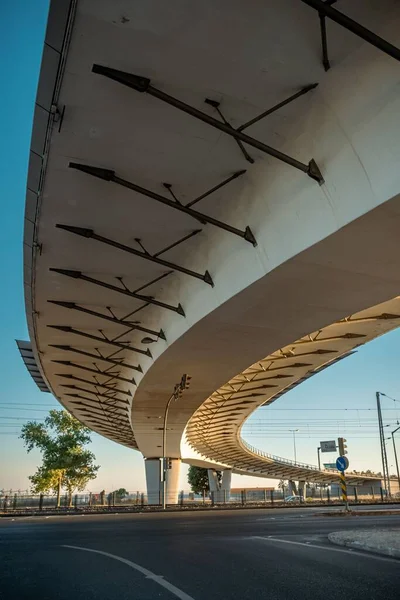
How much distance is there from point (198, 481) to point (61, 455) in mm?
55214

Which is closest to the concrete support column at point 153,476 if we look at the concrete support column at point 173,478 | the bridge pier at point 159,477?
the bridge pier at point 159,477

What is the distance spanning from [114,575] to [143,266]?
9.01m

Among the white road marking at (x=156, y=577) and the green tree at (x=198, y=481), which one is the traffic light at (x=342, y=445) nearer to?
the white road marking at (x=156, y=577)

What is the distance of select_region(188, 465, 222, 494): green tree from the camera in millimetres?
111812

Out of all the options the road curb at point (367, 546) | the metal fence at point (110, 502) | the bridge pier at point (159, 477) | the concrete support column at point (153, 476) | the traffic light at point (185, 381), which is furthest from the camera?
the concrete support column at point (153, 476)

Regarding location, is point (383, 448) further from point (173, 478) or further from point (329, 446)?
point (329, 446)

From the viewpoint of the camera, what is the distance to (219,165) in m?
10.6

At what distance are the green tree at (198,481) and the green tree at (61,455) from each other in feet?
163

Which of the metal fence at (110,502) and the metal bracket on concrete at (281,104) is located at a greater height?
the metal bracket on concrete at (281,104)

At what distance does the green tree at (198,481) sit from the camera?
4402 inches

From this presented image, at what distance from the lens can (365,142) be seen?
8.29 metres

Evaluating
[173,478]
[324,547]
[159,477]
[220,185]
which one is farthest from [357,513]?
[159,477]

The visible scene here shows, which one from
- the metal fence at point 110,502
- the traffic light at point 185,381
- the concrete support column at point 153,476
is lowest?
the metal fence at point 110,502

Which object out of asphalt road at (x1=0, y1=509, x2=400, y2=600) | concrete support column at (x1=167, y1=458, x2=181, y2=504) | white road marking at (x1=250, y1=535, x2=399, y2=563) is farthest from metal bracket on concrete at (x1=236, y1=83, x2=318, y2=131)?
concrete support column at (x1=167, y1=458, x2=181, y2=504)
